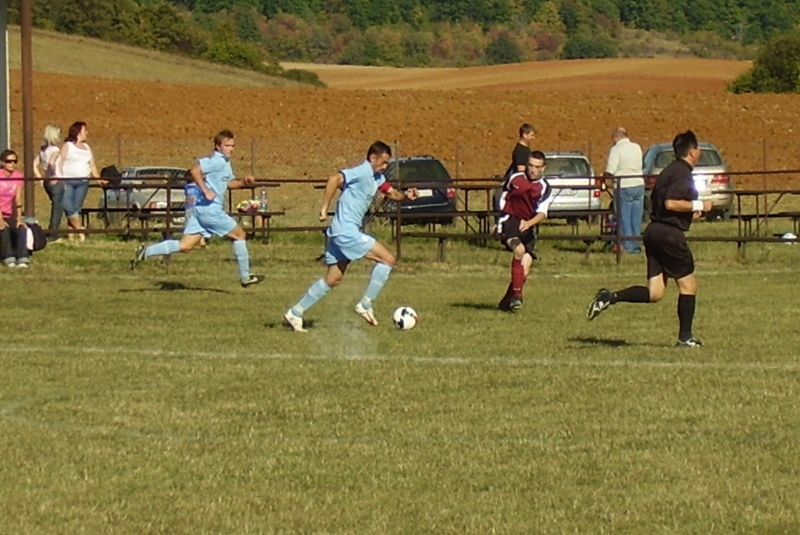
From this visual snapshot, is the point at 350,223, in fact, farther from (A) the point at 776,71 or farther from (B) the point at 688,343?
(A) the point at 776,71

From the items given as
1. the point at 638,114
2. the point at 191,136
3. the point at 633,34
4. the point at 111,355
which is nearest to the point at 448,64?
the point at 633,34

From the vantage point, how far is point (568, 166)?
29.4 m

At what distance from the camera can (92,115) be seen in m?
56.6

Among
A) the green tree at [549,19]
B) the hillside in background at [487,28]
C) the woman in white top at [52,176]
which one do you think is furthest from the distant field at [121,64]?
the green tree at [549,19]

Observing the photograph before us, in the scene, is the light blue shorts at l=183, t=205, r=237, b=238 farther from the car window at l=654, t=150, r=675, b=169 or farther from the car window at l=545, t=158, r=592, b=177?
the car window at l=654, t=150, r=675, b=169

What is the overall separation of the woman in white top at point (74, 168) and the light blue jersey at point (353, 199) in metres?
9.45

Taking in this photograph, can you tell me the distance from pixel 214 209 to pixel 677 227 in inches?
263

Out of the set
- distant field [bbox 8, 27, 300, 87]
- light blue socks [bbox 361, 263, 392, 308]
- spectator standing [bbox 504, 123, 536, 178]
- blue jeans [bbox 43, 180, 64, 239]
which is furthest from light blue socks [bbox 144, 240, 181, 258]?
distant field [bbox 8, 27, 300, 87]

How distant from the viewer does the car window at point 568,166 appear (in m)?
29.1

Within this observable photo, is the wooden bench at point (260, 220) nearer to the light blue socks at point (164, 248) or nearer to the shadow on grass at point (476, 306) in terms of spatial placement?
the light blue socks at point (164, 248)

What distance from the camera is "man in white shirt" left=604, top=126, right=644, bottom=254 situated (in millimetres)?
23062

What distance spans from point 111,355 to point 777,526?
23.1 feet

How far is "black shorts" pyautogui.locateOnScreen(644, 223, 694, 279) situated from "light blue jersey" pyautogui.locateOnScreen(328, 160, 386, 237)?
2.54 metres

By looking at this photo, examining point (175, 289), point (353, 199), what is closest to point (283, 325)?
point (353, 199)
